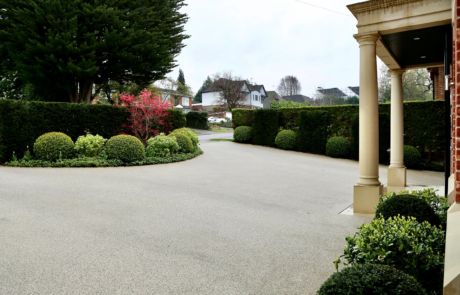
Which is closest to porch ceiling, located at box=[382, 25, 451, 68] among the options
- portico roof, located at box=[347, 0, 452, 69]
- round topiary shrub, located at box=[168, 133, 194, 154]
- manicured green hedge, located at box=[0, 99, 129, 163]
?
portico roof, located at box=[347, 0, 452, 69]

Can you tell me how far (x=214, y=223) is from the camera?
5.33 metres

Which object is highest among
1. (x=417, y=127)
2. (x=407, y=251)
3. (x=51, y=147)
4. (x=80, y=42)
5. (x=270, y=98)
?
(x=270, y=98)

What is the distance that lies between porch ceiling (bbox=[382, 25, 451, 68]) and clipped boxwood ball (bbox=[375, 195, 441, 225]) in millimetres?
3467

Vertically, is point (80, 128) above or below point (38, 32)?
below

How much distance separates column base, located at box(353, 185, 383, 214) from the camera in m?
6.00

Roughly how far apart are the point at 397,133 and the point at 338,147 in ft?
21.4

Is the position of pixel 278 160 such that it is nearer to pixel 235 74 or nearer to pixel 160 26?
pixel 160 26

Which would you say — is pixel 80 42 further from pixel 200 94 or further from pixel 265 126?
pixel 200 94

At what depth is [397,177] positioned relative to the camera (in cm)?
878

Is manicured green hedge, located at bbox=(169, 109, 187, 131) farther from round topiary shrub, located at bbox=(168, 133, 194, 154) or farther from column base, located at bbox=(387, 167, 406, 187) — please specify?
column base, located at bbox=(387, 167, 406, 187)

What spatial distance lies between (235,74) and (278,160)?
40.3m

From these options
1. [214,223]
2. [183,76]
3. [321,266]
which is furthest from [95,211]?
[183,76]

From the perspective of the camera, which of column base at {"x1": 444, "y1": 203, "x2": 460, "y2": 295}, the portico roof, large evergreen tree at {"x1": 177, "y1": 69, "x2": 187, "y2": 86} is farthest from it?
large evergreen tree at {"x1": 177, "y1": 69, "x2": 187, "y2": 86}

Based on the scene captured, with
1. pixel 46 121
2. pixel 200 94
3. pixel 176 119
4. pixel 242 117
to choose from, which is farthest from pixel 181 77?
pixel 46 121
